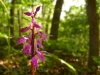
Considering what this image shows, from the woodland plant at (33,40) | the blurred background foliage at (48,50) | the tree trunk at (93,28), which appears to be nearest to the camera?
the woodland plant at (33,40)

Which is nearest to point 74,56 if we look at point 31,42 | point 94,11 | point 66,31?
point 94,11

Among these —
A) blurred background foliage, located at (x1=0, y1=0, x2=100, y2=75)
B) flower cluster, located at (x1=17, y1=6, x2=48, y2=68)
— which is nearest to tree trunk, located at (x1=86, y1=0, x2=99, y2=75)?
blurred background foliage, located at (x1=0, y1=0, x2=100, y2=75)

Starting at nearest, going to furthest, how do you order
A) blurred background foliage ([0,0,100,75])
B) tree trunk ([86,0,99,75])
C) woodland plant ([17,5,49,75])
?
1. woodland plant ([17,5,49,75])
2. blurred background foliage ([0,0,100,75])
3. tree trunk ([86,0,99,75])

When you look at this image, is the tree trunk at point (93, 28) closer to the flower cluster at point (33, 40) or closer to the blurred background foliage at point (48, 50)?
the blurred background foliage at point (48, 50)

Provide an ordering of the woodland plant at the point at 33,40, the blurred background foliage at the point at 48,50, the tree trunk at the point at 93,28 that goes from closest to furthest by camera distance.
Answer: the woodland plant at the point at 33,40, the blurred background foliage at the point at 48,50, the tree trunk at the point at 93,28

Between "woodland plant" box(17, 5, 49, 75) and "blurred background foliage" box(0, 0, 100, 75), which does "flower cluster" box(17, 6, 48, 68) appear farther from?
"blurred background foliage" box(0, 0, 100, 75)

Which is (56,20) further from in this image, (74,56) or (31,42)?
(31,42)

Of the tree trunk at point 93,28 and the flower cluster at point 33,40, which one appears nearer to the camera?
the flower cluster at point 33,40

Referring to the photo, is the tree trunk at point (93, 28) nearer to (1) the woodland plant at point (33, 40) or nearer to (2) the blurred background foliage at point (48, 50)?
(2) the blurred background foliage at point (48, 50)

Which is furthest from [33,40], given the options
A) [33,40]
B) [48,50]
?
[48,50]

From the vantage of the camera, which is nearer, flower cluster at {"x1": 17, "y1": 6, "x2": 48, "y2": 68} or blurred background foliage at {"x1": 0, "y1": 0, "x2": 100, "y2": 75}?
flower cluster at {"x1": 17, "y1": 6, "x2": 48, "y2": 68}

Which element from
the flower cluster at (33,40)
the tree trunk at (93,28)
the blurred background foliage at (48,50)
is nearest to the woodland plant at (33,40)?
the flower cluster at (33,40)

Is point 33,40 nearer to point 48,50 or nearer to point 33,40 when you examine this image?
point 33,40

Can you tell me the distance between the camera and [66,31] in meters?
11.0
